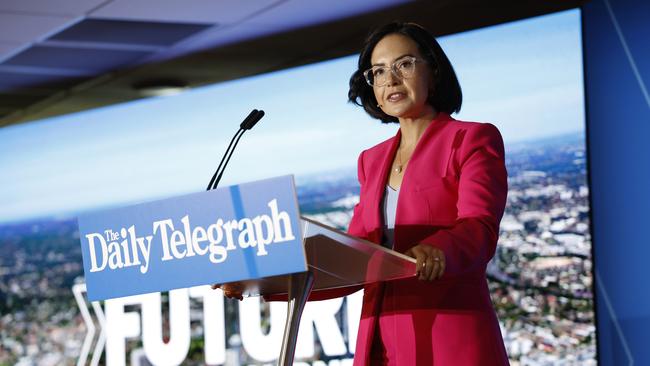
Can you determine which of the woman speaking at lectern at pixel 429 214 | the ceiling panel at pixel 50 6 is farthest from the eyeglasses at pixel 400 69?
the ceiling panel at pixel 50 6

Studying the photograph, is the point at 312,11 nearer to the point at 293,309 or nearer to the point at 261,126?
the point at 261,126

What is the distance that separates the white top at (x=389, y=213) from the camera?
1843mm

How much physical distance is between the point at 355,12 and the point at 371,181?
282cm

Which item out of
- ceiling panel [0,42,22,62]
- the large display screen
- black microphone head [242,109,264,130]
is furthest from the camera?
ceiling panel [0,42,22,62]

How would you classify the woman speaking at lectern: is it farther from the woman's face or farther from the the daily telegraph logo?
the the daily telegraph logo

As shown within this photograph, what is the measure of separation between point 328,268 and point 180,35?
11.8ft

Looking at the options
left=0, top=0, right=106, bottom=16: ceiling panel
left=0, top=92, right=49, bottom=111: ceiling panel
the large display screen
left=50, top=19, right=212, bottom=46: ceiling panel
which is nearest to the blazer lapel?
the large display screen

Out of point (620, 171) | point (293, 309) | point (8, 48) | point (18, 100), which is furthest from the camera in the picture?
point (18, 100)

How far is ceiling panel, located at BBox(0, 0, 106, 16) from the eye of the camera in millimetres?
4371

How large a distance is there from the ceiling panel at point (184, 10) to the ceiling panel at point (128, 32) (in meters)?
0.10

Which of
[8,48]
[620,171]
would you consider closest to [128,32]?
[8,48]

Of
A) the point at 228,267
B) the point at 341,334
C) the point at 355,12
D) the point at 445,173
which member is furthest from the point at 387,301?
the point at 355,12

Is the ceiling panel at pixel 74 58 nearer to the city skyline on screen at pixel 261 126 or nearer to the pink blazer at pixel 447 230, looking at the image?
the city skyline on screen at pixel 261 126

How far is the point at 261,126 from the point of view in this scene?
4.94 metres
